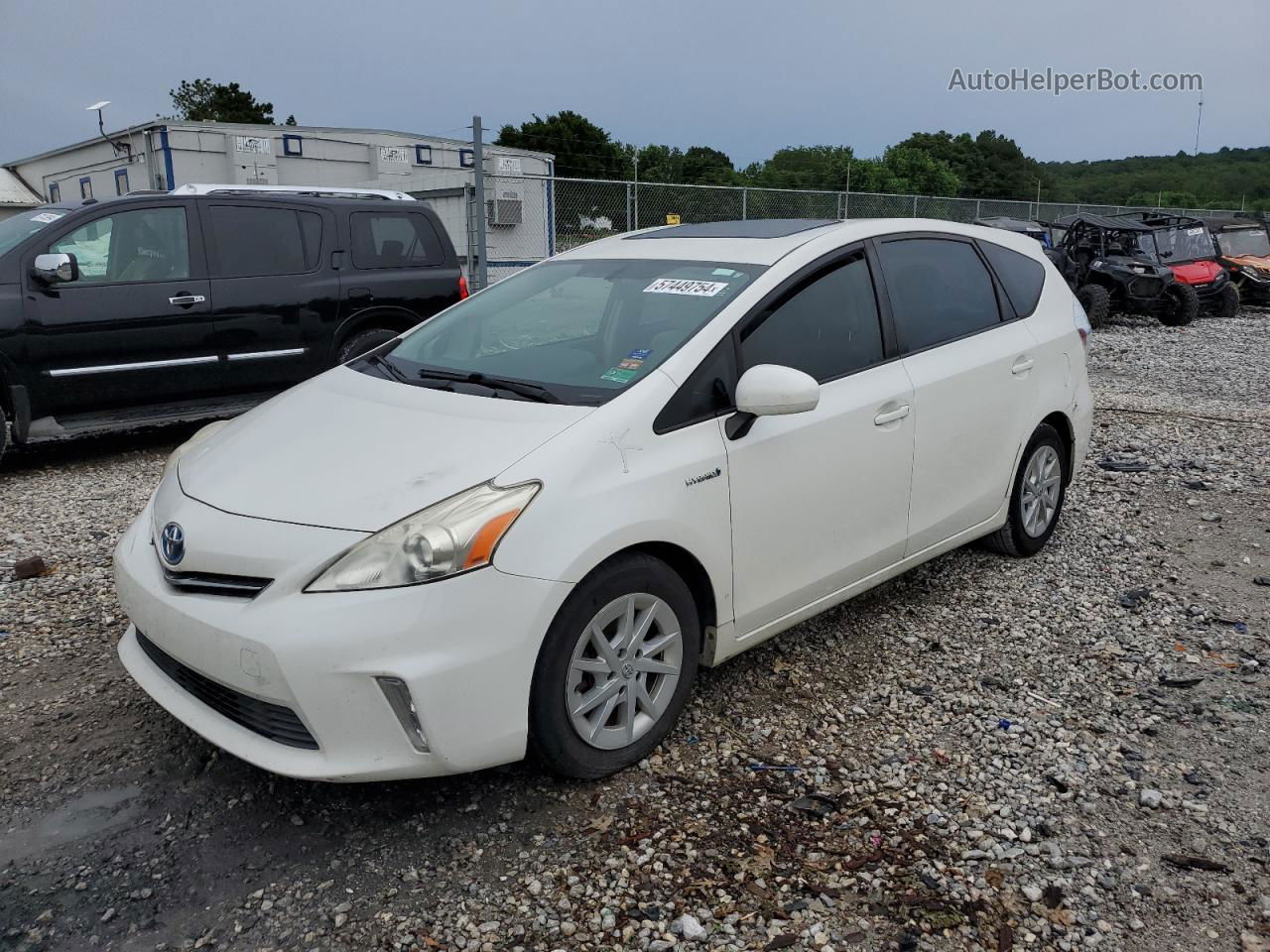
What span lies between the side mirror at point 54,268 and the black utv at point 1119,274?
14.5 m

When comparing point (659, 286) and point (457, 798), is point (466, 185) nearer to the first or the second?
point (659, 286)

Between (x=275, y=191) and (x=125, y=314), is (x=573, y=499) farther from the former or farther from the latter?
(x=275, y=191)

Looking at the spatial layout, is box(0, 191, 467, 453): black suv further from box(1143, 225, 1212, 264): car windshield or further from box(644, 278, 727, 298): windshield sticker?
box(1143, 225, 1212, 264): car windshield

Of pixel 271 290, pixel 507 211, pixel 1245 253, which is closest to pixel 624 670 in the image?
pixel 271 290

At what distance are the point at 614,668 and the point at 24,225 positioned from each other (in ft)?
20.5

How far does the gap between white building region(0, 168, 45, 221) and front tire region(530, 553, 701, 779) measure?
30.9m

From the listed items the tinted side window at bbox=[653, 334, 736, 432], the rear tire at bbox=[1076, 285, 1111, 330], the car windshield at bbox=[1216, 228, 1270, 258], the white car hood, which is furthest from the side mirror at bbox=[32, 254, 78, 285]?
the car windshield at bbox=[1216, 228, 1270, 258]

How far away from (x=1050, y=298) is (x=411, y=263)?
5.27 m

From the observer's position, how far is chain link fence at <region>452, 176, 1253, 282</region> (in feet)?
54.9

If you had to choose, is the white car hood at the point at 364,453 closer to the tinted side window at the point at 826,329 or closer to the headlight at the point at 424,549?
the headlight at the point at 424,549

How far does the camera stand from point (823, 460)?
3.50 m

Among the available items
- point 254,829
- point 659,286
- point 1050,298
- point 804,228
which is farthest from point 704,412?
point 1050,298

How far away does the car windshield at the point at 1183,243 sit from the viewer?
1733 cm

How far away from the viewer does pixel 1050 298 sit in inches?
195
